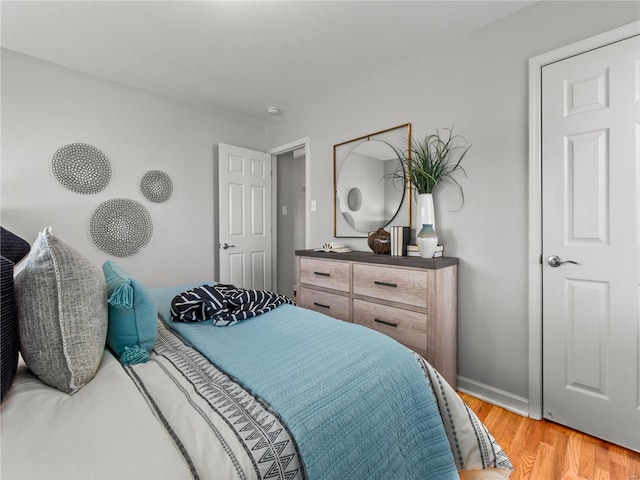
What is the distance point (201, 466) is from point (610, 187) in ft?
7.07

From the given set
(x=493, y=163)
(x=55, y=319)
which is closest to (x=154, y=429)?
(x=55, y=319)

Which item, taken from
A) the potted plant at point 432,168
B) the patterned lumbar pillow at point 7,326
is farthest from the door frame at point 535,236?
the patterned lumbar pillow at point 7,326

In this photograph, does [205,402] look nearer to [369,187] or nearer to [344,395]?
[344,395]

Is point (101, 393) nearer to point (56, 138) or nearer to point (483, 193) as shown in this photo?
point (483, 193)

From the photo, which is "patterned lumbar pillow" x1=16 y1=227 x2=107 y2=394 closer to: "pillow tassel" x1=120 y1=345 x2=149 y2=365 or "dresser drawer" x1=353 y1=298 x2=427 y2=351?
"pillow tassel" x1=120 y1=345 x2=149 y2=365

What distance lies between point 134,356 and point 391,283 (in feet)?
5.21

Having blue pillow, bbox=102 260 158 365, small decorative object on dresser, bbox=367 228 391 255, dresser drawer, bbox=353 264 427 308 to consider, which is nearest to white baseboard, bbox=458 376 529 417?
dresser drawer, bbox=353 264 427 308

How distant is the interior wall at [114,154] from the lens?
2352 millimetres

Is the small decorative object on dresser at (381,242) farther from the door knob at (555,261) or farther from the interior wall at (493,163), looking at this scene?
the door knob at (555,261)

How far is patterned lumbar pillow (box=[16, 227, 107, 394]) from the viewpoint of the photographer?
75cm

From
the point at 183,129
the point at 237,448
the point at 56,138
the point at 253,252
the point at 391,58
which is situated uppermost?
the point at 391,58

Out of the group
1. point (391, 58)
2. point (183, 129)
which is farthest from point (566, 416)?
point (183, 129)

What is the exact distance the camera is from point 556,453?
1537 millimetres

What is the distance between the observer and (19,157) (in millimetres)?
2352
